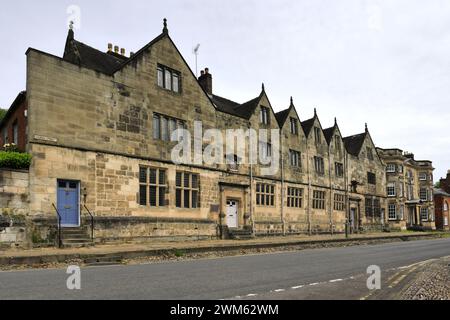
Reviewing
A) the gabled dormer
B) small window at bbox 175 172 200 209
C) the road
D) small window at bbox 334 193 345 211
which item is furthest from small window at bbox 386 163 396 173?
the road

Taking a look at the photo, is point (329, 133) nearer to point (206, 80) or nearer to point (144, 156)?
point (206, 80)

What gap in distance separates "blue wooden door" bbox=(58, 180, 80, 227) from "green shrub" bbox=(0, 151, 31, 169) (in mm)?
1871

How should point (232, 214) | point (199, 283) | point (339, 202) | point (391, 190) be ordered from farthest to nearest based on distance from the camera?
1. point (391, 190)
2. point (339, 202)
3. point (232, 214)
4. point (199, 283)

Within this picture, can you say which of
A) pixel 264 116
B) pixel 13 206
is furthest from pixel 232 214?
pixel 13 206

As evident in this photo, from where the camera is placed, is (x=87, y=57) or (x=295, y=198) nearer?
(x=87, y=57)

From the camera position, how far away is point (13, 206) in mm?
16781

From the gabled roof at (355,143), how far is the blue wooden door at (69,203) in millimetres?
32073

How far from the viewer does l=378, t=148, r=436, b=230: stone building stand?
51.4 m

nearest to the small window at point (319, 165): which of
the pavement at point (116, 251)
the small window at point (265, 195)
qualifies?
the small window at point (265, 195)

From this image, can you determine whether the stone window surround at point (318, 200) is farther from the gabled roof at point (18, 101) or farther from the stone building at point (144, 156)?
the gabled roof at point (18, 101)

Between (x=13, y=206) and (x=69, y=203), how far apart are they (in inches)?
101

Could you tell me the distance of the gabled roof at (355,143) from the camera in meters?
44.5

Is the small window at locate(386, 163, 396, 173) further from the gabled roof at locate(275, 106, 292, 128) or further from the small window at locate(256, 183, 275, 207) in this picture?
the small window at locate(256, 183, 275, 207)
